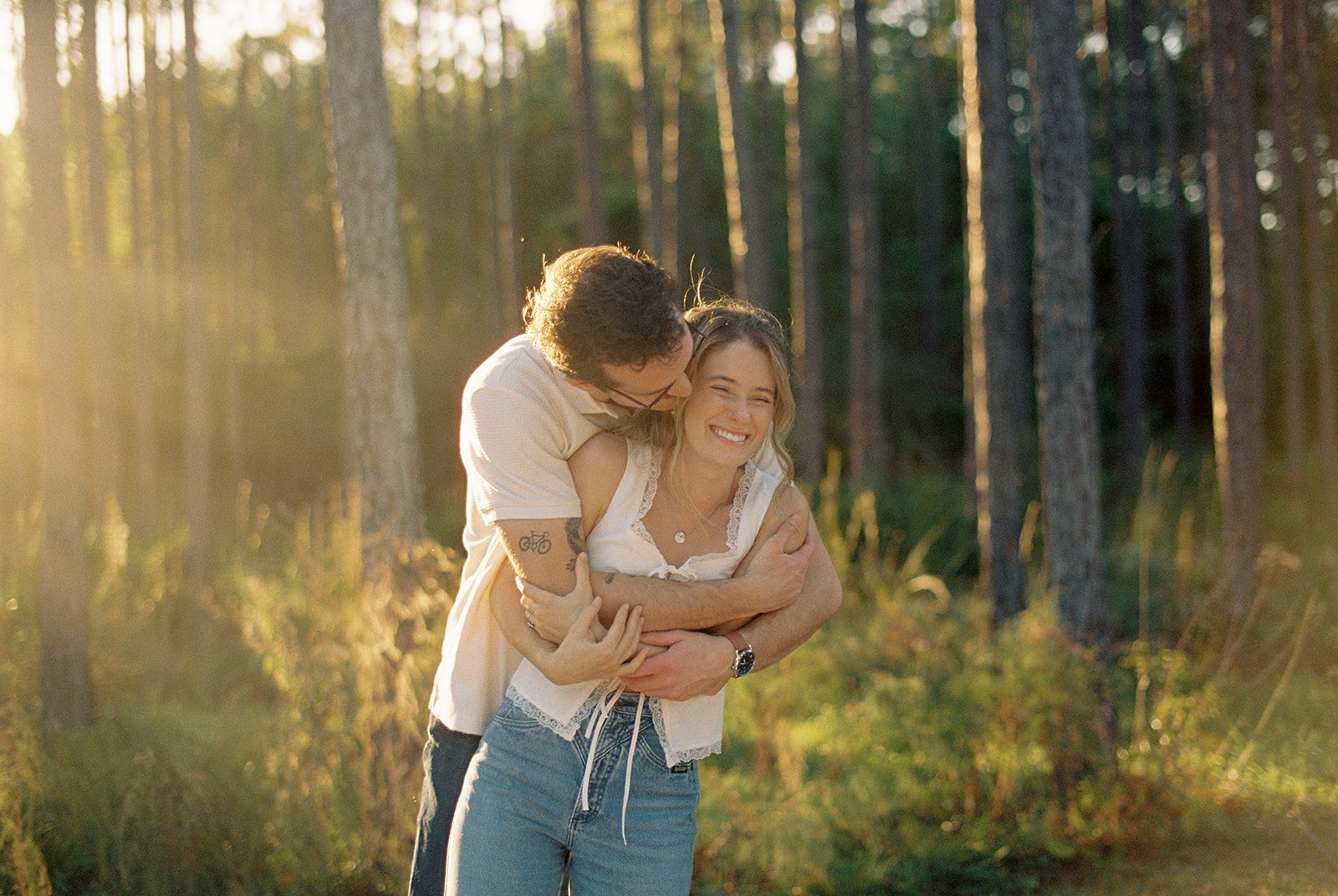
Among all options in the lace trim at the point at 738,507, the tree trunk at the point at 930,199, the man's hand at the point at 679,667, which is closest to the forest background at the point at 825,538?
the lace trim at the point at 738,507

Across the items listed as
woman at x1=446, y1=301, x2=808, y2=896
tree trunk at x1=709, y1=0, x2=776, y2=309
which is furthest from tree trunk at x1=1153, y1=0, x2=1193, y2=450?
woman at x1=446, y1=301, x2=808, y2=896

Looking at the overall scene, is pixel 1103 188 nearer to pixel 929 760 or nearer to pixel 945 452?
pixel 945 452

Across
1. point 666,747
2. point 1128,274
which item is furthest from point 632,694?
point 1128,274

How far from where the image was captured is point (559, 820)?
2.52 meters

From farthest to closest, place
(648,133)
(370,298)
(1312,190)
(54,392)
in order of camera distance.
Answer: (648,133) < (1312,190) < (54,392) < (370,298)

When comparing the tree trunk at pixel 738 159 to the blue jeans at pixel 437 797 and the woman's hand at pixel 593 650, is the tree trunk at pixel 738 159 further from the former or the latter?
the woman's hand at pixel 593 650

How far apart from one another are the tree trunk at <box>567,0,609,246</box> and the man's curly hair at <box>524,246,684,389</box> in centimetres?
1363

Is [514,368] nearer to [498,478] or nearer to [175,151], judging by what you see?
[498,478]

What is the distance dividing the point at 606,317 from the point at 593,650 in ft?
2.34

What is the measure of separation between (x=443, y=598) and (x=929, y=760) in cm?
290

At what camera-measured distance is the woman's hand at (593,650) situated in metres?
2.47

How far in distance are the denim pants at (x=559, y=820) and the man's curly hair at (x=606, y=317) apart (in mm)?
819

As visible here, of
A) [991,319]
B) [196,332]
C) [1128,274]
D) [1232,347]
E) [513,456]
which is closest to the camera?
[513,456]

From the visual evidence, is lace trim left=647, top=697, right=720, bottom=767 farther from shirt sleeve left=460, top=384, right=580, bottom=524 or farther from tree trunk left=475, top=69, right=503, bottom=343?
tree trunk left=475, top=69, right=503, bottom=343
